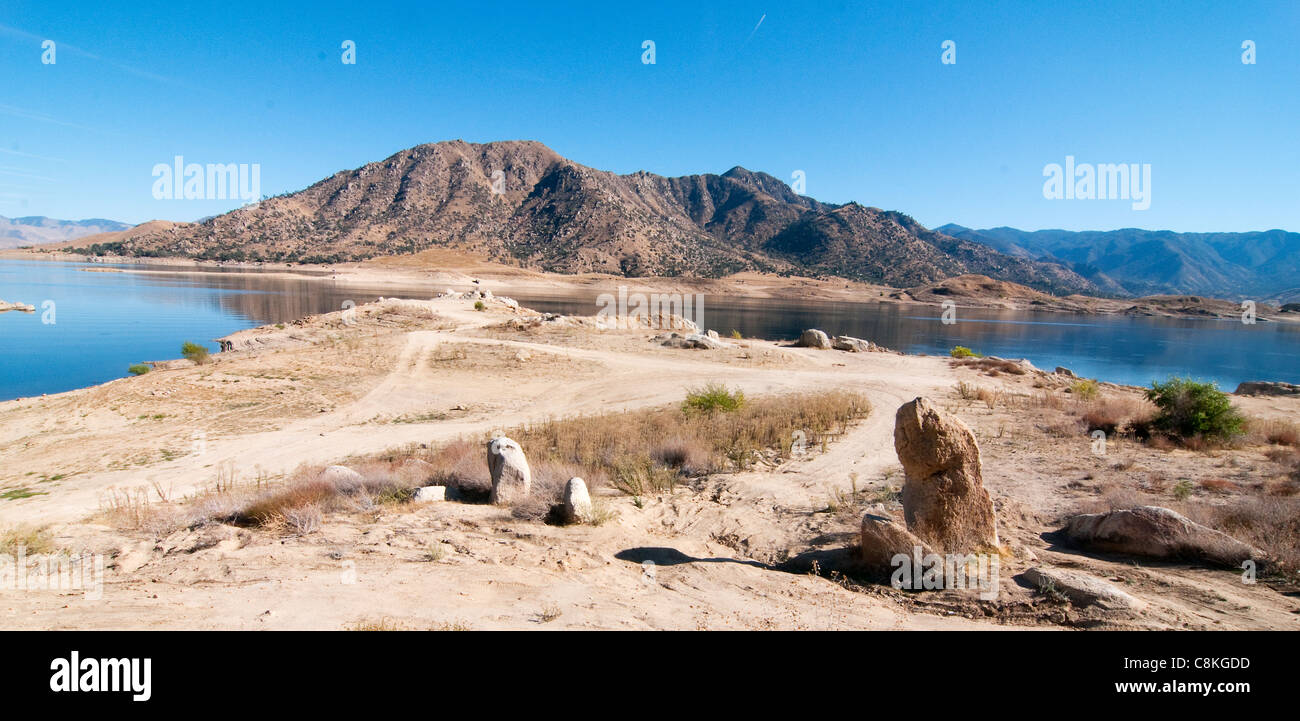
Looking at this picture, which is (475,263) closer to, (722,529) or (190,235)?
(190,235)

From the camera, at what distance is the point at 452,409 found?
17016 mm

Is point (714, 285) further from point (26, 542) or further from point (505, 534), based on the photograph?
point (26, 542)

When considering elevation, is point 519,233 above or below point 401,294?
above

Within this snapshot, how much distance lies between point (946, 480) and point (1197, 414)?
8603mm

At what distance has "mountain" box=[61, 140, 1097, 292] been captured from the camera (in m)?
135

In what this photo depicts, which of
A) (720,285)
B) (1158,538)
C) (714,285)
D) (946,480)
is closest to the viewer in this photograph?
(1158,538)

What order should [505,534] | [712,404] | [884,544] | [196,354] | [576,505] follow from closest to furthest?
[884,544] → [505,534] → [576,505] → [712,404] → [196,354]

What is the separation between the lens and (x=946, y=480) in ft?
20.3

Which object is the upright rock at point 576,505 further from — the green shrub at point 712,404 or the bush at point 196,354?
the bush at point 196,354

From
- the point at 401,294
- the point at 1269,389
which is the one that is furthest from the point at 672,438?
the point at 401,294

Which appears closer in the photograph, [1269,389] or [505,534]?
[505,534]
